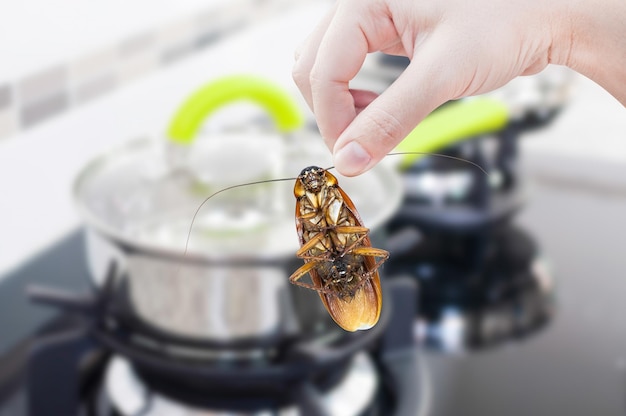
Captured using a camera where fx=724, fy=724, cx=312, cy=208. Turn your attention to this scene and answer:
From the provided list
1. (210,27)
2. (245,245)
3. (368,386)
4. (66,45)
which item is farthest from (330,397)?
(210,27)

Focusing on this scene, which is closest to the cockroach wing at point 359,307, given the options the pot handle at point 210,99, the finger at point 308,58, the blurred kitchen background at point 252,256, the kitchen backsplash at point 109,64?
the finger at point 308,58

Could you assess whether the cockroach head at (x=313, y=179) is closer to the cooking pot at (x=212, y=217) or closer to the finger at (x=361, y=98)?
the finger at (x=361, y=98)

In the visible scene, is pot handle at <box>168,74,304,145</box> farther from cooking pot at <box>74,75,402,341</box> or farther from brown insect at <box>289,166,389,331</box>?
brown insect at <box>289,166,389,331</box>

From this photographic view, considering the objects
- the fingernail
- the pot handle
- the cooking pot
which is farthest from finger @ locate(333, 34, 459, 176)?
the pot handle

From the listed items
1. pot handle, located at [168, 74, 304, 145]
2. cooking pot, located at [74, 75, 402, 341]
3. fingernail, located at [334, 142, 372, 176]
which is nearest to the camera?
fingernail, located at [334, 142, 372, 176]

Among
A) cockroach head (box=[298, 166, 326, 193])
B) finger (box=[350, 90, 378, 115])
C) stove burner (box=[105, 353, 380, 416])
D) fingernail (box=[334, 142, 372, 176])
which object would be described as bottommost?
stove burner (box=[105, 353, 380, 416])

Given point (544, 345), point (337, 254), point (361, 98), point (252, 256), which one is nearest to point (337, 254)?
point (337, 254)

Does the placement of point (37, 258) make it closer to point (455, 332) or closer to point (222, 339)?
point (222, 339)
